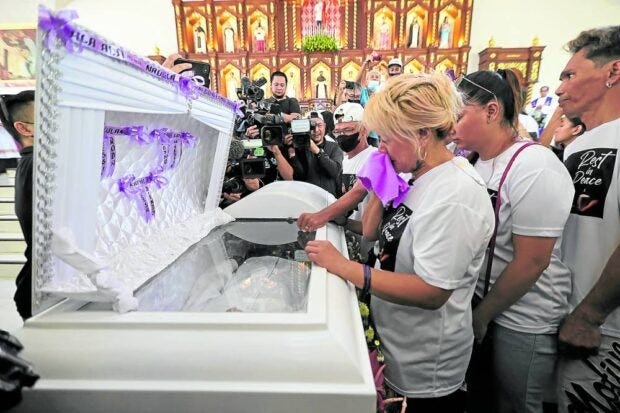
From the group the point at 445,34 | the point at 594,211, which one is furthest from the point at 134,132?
the point at 445,34

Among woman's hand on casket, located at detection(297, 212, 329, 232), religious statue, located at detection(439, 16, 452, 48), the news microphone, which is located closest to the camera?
woman's hand on casket, located at detection(297, 212, 329, 232)

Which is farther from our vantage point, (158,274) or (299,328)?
(158,274)

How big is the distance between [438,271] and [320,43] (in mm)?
7469

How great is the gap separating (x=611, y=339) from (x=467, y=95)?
0.95m

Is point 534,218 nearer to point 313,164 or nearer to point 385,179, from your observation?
point 385,179

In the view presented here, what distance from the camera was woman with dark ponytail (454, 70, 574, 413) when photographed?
1138 millimetres

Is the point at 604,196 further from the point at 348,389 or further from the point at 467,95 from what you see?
the point at 348,389

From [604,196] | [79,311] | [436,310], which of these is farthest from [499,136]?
[79,311]

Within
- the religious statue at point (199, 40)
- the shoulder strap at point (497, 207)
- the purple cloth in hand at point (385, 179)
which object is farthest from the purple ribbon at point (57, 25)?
the religious statue at point (199, 40)

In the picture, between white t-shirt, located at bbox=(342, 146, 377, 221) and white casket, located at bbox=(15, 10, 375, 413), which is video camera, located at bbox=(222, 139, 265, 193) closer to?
white t-shirt, located at bbox=(342, 146, 377, 221)

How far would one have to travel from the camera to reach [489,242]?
1.23 m

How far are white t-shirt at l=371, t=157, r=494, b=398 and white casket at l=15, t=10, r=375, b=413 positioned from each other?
0.23 meters

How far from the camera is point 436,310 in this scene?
104 cm

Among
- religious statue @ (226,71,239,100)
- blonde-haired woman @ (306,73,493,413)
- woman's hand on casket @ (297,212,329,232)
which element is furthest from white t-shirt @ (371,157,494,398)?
religious statue @ (226,71,239,100)
